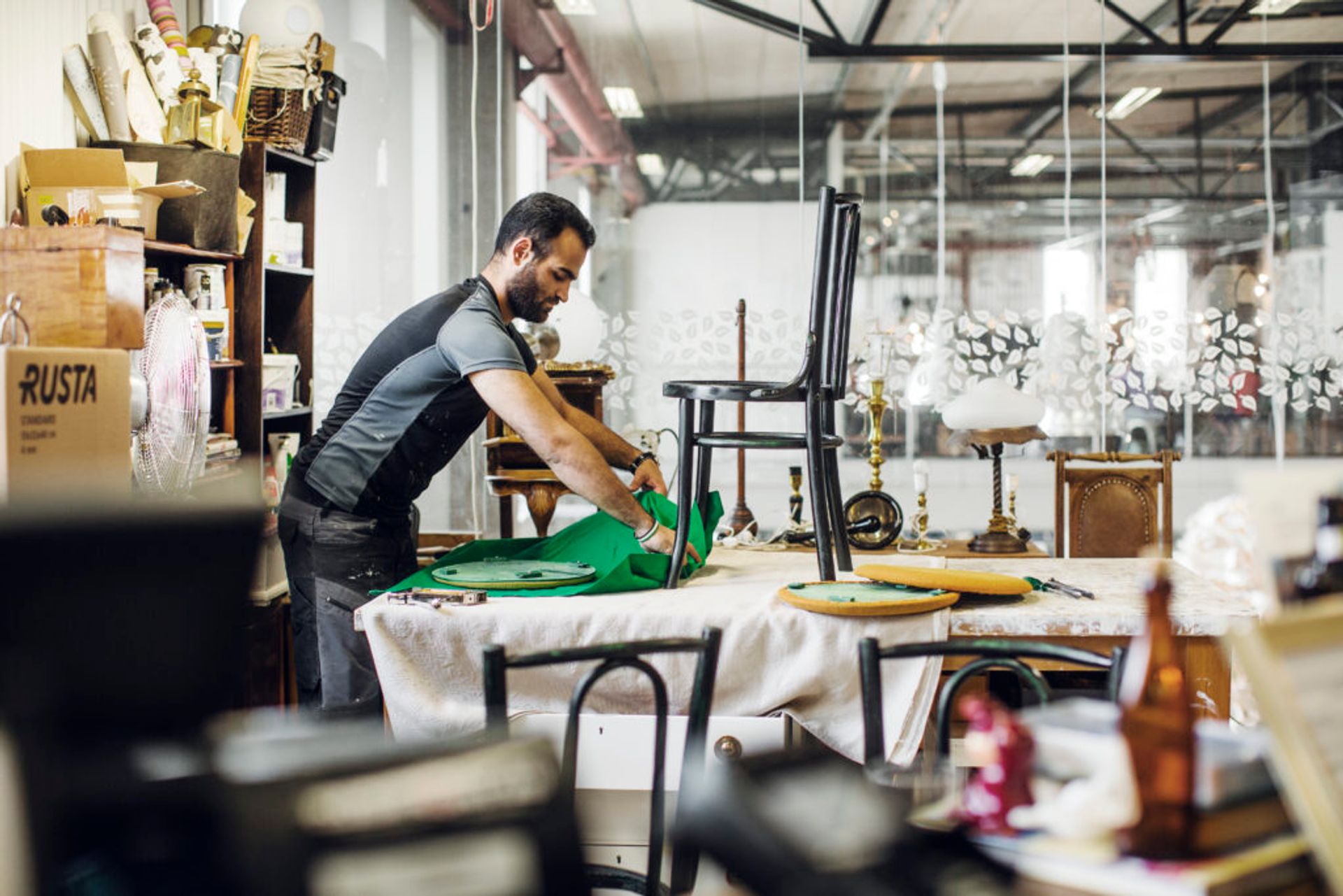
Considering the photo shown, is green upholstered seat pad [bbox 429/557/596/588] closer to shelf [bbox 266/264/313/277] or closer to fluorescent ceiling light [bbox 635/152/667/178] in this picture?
shelf [bbox 266/264/313/277]

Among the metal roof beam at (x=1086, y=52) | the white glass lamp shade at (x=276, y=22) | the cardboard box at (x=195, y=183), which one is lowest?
the cardboard box at (x=195, y=183)

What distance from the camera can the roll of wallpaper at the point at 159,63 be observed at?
3516 mm

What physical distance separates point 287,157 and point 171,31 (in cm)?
55

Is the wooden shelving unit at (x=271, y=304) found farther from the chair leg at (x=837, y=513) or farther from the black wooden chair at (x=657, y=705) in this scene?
the black wooden chair at (x=657, y=705)

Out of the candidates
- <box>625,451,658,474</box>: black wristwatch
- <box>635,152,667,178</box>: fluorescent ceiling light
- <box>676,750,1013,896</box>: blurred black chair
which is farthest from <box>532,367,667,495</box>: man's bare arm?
<box>635,152,667,178</box>: fluorescent ceiling light

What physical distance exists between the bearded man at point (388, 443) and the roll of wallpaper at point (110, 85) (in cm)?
124

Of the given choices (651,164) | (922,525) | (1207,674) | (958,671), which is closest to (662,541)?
(958,671)

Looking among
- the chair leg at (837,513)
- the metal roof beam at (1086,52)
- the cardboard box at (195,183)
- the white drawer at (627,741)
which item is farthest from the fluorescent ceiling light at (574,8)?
the white drawer at (627,741)

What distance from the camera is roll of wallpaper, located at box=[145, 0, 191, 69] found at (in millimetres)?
3604

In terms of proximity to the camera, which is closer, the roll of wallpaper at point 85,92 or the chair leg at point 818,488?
the chair leg at point 818,488

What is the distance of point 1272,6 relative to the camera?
18.8ft

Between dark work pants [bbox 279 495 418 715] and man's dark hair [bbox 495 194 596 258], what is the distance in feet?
2.30

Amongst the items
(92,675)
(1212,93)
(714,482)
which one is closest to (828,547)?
(92,675)

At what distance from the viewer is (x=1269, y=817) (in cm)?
91
